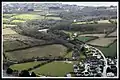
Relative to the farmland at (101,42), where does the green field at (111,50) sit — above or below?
below

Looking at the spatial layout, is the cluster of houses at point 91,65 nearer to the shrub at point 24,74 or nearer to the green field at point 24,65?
the green field at point 24,65

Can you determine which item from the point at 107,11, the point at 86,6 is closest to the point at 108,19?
the point at 107,11

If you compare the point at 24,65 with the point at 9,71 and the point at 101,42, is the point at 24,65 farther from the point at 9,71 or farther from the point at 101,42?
the point at 101,42

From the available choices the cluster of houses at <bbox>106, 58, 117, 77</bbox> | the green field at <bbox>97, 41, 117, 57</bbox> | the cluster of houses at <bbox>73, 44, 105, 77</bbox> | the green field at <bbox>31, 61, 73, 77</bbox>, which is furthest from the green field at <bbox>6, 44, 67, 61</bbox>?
the cluster of houses at <bbox>106, 58, 117, 77</bbox>

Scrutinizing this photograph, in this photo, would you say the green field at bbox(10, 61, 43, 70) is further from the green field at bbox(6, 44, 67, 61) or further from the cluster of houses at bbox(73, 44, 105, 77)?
the cluster of houses at bbox(73, 44, 105, 77)

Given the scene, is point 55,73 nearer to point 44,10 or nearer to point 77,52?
point 77,52

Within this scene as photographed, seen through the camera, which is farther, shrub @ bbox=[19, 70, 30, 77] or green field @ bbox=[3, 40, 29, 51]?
green field @ bbox=[3, 40, 29, 51]

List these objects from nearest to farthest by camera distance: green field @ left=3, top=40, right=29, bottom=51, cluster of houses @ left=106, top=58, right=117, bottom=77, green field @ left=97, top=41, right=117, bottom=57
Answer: cluster of houses @ left=106, top=58, right=117, bottom=77, green field @ left=97, top=41, right=117, bottom=57, green field @ left=3, top=40, right=29, bottom=51

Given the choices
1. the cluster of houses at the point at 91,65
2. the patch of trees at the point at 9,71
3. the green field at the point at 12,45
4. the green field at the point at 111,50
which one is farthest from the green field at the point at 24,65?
the green field at the point at 111,50

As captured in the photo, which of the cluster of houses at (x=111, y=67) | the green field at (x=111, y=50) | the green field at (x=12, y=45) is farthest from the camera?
the green field at (x=12, y=45)
